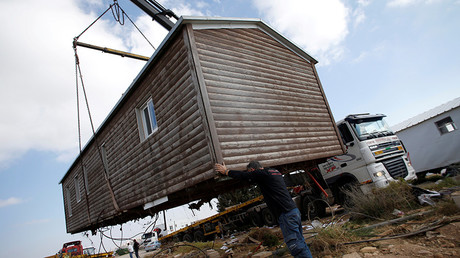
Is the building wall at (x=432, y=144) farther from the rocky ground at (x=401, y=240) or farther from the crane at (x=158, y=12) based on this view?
the crane at (x=158, y=12)

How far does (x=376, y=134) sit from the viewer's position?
9336 millimetres

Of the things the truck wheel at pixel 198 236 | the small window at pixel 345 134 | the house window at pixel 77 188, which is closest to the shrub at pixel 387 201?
the small window at pixel 345 134

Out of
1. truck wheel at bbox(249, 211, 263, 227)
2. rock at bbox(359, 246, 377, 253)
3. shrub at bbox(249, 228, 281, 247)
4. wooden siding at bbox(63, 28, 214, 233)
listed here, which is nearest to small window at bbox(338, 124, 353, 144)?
shrub at bbox(249, 228, 281, 247)

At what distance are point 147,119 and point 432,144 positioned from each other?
1972cm

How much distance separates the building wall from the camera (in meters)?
16.7

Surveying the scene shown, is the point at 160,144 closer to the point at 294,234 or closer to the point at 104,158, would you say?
the point at 294,234

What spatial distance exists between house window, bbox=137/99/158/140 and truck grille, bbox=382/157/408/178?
7964mm

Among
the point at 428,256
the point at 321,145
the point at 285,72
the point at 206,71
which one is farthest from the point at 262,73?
the point at 428,256

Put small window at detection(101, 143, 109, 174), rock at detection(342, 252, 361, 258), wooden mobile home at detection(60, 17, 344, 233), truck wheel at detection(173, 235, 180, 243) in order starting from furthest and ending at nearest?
1. truck wheel at detection(173, 235, 180, 243)
2. small window at detection(101, 143, 109, 174)
3. wooden mobile home at detection(60, 17, 344, 233)
4. rock at detection(342, 252, 361, 258)

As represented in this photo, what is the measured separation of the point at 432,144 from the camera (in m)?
17.9

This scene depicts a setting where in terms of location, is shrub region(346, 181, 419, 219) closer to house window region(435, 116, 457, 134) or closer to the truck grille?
the truck grille

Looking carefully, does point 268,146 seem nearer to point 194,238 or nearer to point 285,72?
point 285,72

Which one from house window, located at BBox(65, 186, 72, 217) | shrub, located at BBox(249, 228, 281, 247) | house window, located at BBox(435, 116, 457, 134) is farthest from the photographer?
house window, located at BBox(435, 116, 457, 134)

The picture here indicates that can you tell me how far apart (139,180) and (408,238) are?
7432 mm
